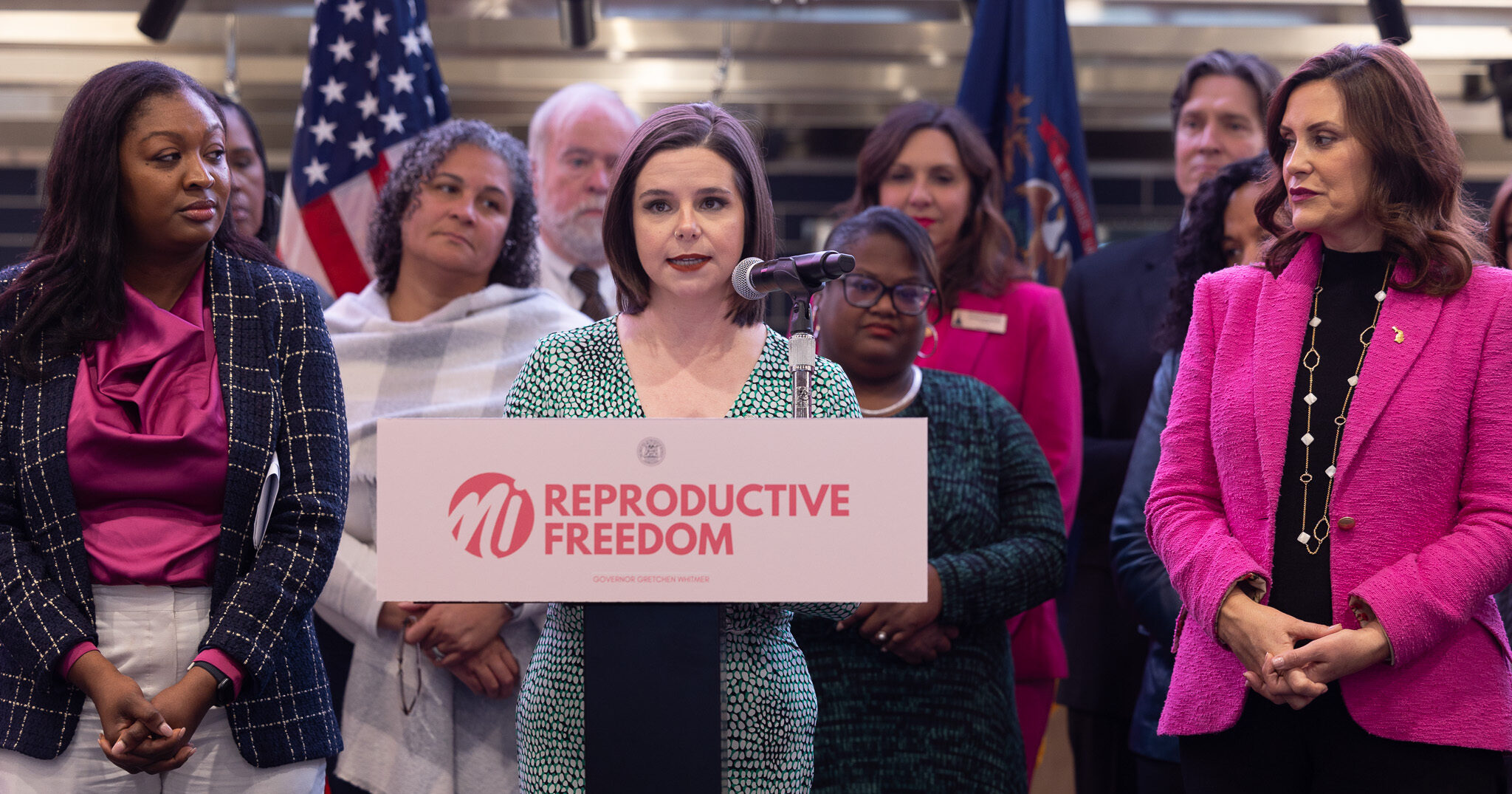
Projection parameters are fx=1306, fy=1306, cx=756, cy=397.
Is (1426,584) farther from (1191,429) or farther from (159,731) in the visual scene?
(159,731)

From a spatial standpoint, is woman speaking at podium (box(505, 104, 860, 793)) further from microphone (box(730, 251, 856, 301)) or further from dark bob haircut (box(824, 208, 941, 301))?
dark bob haircut (box(824, 208, 941, 301))

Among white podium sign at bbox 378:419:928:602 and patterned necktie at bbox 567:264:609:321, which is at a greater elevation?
white podium sign at bbox 378:419:928:602

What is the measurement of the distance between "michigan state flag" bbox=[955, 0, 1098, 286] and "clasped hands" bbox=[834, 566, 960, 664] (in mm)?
1565

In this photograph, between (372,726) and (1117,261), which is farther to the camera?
(1117,261)

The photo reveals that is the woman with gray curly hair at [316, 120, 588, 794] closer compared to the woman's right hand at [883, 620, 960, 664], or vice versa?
the woman's right hand at [883, 620, 960, 664]

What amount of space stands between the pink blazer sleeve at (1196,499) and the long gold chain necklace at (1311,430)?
0.07 metres

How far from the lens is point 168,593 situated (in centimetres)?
181

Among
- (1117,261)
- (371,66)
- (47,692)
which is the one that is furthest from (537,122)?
(47,692)

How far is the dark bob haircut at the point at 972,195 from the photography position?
10.0 feet

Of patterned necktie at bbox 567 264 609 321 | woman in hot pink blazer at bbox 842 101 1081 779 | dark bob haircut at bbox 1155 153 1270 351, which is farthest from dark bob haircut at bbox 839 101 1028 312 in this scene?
patterned necktie at bbox 567 264 609 321

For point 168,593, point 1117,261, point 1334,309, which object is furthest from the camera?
point 1117,261

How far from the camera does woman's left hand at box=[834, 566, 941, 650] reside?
7.49ft

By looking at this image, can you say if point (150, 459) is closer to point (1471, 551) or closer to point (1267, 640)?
point (1267, 640)

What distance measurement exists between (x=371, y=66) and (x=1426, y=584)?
310cm
